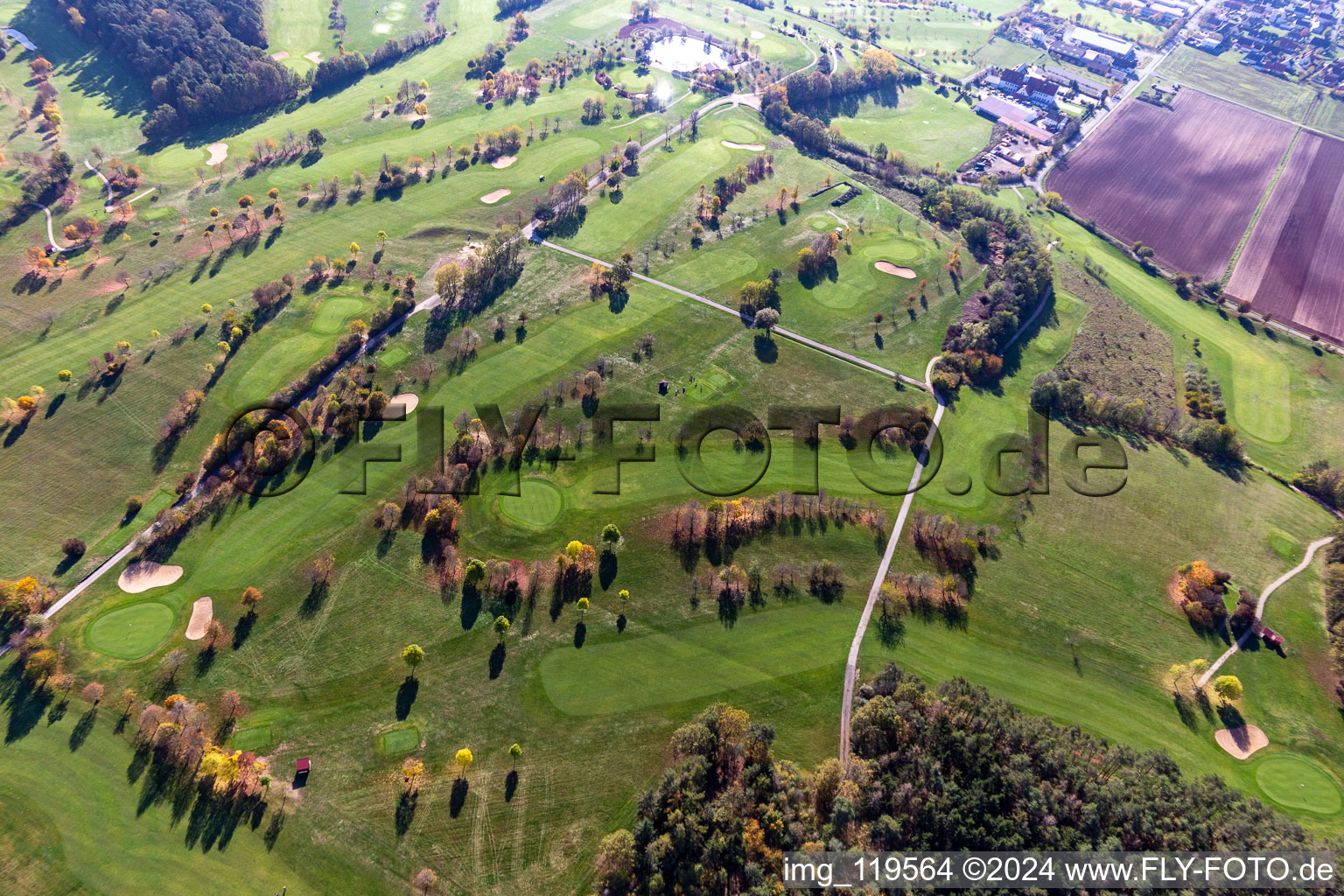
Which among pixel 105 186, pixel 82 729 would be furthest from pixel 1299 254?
pixel 105 186

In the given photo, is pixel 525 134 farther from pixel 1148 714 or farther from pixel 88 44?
pixel 1148 714

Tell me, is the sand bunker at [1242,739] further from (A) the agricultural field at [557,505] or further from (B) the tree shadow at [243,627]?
(B) the tree shadow at [243,627]

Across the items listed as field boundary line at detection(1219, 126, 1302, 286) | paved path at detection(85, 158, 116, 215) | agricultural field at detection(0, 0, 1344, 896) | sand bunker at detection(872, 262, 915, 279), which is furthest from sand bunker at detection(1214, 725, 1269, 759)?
paved path at detection(85, 158, 116, 215)

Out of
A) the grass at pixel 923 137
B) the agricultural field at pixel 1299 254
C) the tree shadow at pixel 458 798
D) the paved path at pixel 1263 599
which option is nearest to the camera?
the tree shadow at pixel 458 798

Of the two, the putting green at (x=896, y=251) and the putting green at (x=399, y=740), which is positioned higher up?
the putting green at (x=896, y=251)

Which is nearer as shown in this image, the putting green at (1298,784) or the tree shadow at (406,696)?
the putting green at (1298,784)

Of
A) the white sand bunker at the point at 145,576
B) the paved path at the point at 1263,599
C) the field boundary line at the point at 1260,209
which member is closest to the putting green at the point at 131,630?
the white sand bunker at the point at 145,576

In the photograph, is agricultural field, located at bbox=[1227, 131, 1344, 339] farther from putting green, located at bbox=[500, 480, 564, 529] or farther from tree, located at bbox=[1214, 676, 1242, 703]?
putting green, located at bbox=[500, 480, 564, 529]
